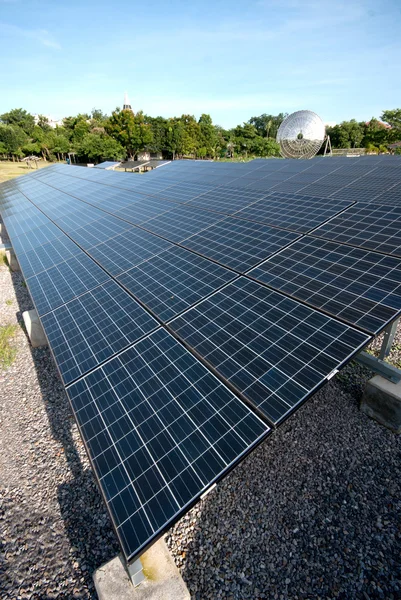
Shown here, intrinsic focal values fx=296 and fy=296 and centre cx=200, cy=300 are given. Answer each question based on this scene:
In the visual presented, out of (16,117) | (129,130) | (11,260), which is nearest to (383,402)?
(11,260)

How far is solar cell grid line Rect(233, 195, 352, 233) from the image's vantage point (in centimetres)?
1127

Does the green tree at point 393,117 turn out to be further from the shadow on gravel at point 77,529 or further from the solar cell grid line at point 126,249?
the shadow on gravel at point 77,529

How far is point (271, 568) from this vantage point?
235 inches

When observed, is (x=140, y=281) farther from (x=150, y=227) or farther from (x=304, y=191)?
(x=304, y=191)

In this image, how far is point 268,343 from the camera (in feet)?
20.0

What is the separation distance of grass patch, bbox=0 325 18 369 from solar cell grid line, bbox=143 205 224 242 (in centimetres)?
826

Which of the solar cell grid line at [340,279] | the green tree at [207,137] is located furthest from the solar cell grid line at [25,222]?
the green tree at [207,137]

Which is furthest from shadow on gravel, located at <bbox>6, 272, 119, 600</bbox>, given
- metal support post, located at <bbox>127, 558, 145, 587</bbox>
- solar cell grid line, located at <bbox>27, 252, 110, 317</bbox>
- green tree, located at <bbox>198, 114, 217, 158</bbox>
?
green tree, located at <bbox>198, 114, 217, 158</bbox>

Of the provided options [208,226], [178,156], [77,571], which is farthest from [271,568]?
[178,156]

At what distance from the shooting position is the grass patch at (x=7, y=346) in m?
12.7

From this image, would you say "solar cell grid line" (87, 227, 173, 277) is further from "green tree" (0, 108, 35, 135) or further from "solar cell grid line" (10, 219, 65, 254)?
"green tree" (0, 108, 35, 135)

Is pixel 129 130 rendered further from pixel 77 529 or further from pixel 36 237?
pixel 77 529

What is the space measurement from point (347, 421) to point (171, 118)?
101741mm

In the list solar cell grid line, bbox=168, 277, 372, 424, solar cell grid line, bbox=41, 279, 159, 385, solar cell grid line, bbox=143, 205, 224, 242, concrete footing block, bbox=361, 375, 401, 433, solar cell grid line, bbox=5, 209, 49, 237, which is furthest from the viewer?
solar cell grid line, bbox=5, 209, 49, 237
